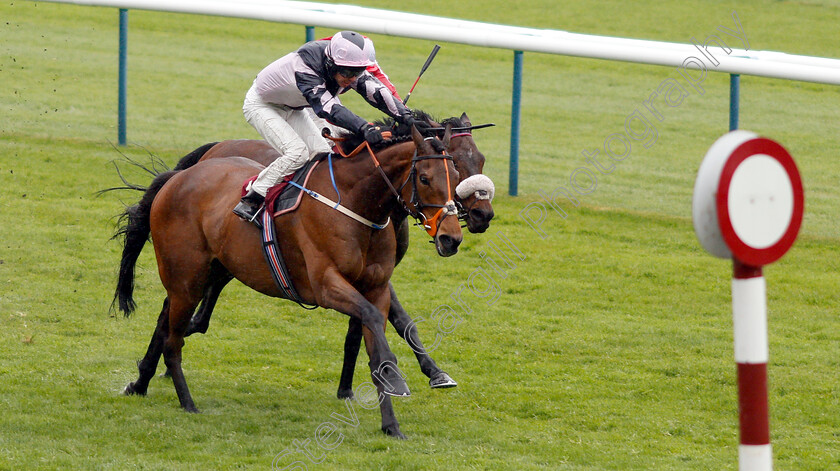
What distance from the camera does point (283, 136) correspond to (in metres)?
5.77

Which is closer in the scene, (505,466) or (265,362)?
(505,466)

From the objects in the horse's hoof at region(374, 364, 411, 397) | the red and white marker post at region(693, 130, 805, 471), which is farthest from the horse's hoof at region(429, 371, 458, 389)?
the red and white marker post at region(693, 130, 805, 471)

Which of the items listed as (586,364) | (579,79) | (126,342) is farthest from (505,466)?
(579,79)

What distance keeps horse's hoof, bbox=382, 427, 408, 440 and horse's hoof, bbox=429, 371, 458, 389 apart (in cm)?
50

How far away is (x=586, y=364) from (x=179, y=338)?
268 centimetres

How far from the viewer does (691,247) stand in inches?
372

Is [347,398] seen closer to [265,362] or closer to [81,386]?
[265,362]

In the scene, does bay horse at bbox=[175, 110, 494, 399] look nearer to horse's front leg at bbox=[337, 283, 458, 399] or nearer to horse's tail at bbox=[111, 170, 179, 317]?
horse's front leg at bbox=[337, 283, 458, 399]

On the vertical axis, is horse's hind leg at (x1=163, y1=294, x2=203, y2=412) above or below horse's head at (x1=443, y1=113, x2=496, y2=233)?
below

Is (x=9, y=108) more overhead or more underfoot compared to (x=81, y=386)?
more overhead

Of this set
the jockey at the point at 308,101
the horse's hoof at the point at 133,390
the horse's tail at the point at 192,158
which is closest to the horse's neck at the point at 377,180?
the jockey at the point at 308,101

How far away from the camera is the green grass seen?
17.5 feet

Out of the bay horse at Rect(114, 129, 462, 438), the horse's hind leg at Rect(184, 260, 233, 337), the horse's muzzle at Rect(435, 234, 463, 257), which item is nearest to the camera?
the horse's muzzle at Rect(435, 234, 463, 257)

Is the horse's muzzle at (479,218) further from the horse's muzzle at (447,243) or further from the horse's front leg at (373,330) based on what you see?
the horse's front leg at (373,330)
